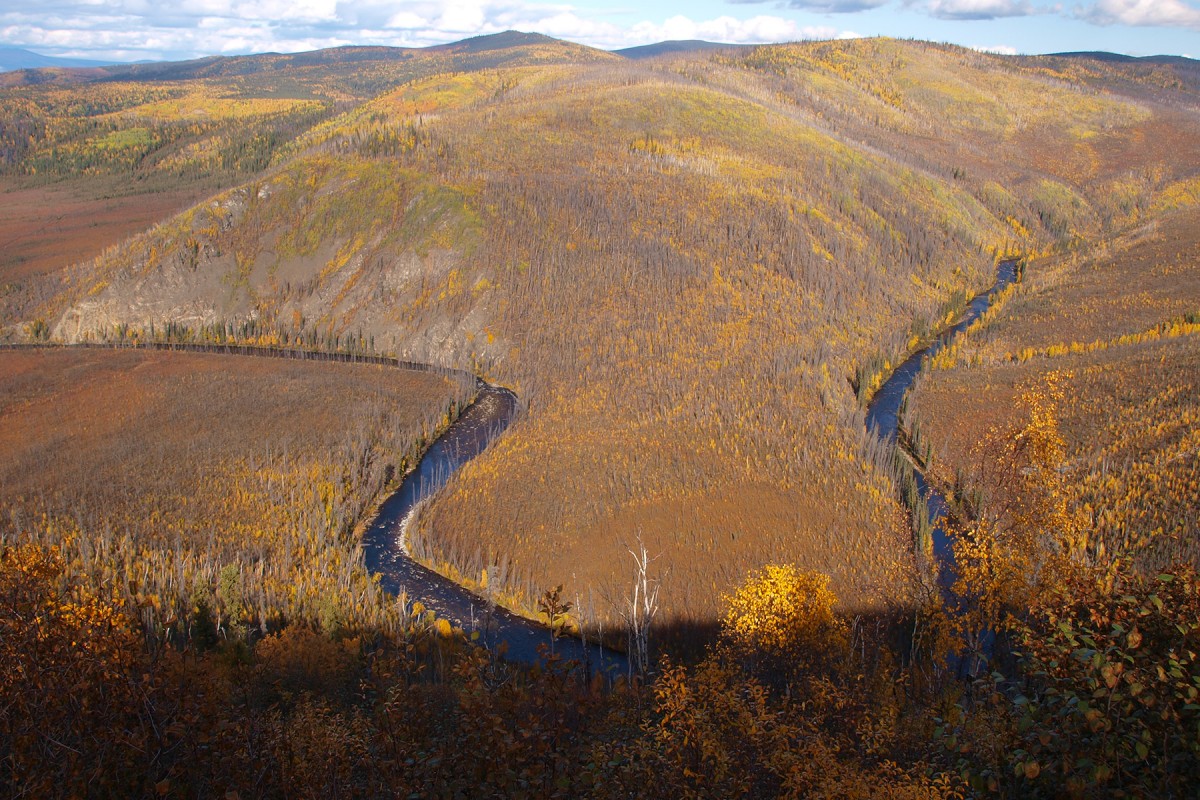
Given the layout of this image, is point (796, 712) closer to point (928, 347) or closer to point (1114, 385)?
point (1114, 385)

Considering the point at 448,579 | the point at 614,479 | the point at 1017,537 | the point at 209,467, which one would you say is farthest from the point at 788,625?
the point at 209,467

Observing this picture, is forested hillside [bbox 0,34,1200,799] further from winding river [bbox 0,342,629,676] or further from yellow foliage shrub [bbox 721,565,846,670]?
winding river [bbox 0,342,629,676]

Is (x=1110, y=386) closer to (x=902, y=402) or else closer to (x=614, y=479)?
(x=902, y=402)

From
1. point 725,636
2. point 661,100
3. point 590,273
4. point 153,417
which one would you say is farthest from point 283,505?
point 661,100

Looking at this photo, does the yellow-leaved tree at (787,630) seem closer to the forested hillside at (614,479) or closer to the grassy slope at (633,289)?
the forested hillside at (614,479)

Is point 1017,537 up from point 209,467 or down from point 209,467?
up

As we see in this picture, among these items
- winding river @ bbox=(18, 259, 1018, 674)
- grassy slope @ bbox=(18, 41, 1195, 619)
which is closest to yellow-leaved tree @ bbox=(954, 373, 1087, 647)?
grassy slope @ bbox=(18, 41, 1195, 619)

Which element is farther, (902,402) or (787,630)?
(902,402)

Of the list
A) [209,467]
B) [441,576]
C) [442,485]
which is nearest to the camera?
[441,576]

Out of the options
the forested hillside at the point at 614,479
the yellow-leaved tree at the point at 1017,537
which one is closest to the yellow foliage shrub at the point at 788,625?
the forested hillside at the point at 614,479
